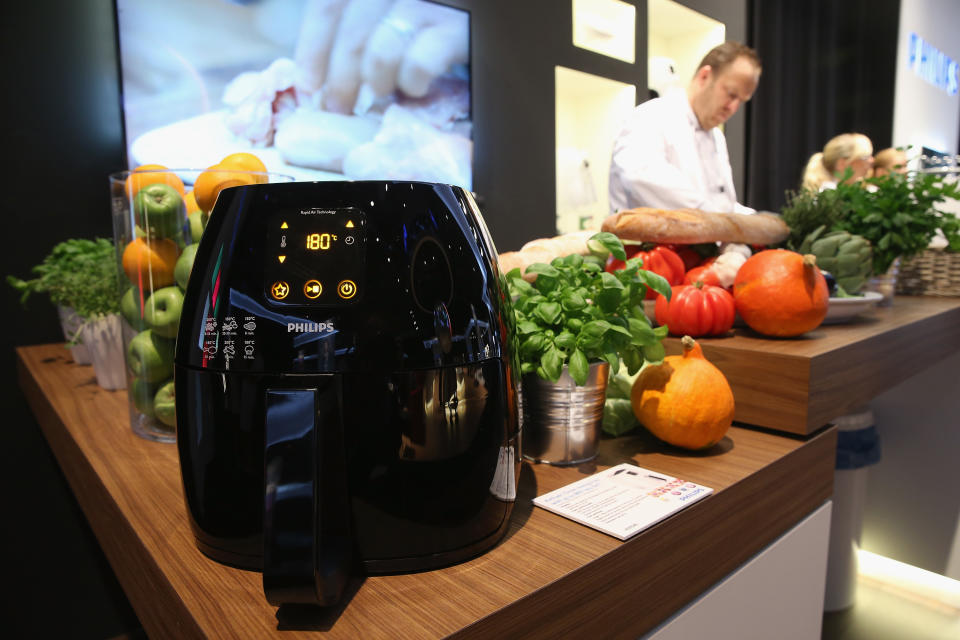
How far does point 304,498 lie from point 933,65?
25.3ft

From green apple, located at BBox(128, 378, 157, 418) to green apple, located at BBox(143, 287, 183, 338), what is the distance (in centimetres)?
6

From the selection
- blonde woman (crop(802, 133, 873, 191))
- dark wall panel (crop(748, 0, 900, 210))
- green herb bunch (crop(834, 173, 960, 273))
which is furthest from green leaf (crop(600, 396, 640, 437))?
dark wall panel (crop(748, 0, 900, 210))

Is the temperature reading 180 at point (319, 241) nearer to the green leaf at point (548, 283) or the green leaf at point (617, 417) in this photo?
the green leaf at point (548, 283)

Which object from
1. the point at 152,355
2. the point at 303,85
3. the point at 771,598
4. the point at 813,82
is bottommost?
the point at 771,598

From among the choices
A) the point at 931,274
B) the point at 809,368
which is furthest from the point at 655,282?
the point at 931,274

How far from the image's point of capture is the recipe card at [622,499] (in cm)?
49

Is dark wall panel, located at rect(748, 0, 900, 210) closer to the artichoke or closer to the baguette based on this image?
the artichoke

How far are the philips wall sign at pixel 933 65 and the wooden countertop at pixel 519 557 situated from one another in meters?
6.53

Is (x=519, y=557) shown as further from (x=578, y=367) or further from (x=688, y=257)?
(x=688, y=257)

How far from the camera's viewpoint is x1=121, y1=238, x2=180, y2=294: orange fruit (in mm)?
678

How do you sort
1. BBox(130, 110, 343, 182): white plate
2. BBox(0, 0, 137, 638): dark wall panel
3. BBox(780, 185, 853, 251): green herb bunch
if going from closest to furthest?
1. BBox(780, 185, 853, 251): green herb bunch
2. BBox(0, 0, 137, 638): dark wall panel
3. BBox(130, 110, 343, 182): white plate

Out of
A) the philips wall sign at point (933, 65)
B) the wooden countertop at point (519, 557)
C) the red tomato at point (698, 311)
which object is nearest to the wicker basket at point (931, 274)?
the red tomato at point (698, 311)

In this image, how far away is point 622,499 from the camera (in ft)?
1.77

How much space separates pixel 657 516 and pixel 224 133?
75.4 inches
